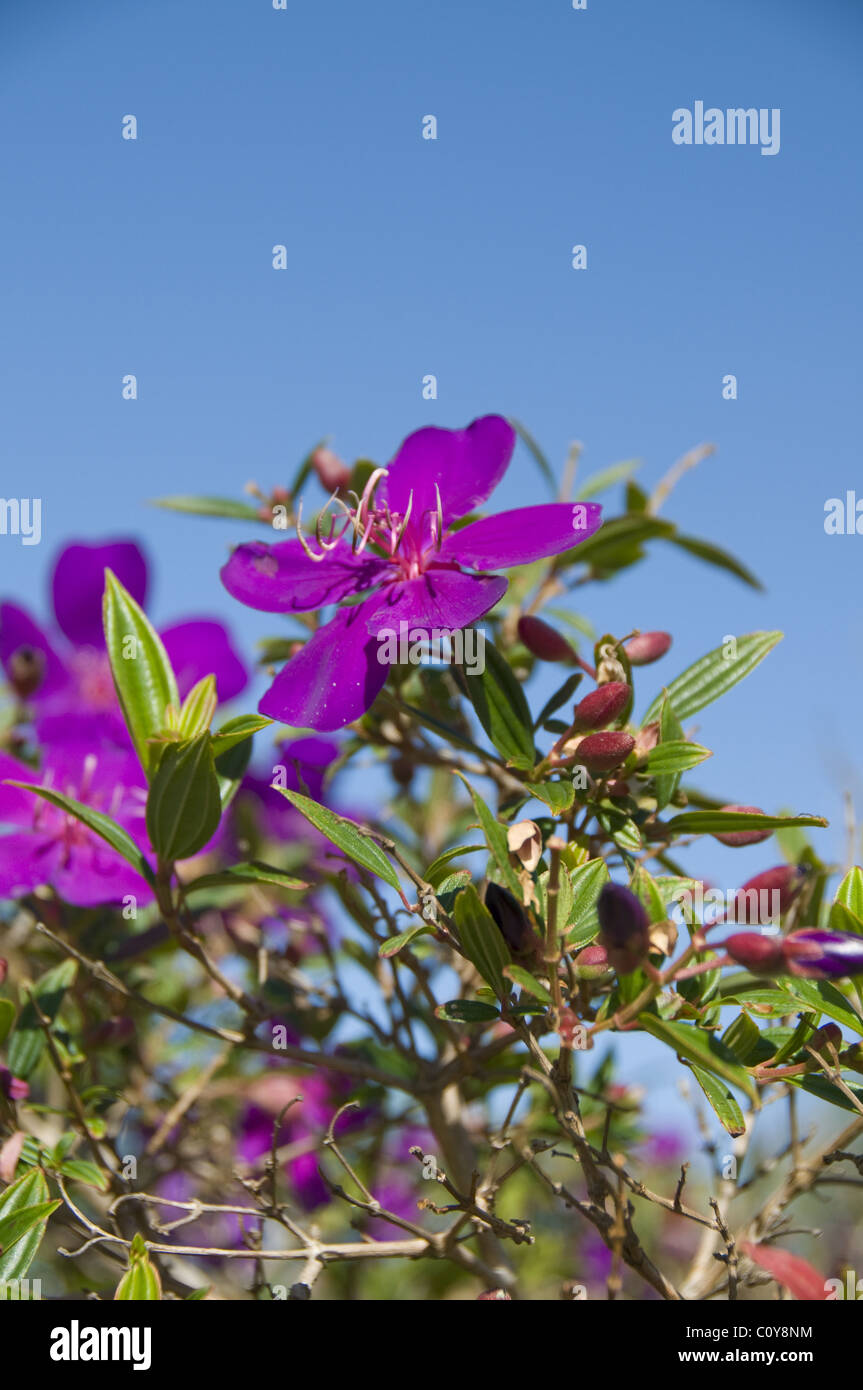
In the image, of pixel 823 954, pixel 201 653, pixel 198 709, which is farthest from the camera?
pixel 201 653

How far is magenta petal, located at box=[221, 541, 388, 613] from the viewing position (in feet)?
4.46

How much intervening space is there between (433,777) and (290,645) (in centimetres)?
70

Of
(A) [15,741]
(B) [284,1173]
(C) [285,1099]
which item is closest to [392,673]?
(A) [15,741]

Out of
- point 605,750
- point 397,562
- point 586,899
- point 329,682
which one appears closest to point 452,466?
point 397,562

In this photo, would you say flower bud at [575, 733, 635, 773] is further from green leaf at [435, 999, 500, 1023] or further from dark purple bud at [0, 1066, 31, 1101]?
dark purple bud at [0, 1066, 31, 1101]

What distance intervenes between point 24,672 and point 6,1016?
0.72 meters

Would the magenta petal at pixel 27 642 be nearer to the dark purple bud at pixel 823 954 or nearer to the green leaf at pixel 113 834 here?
the green leaf at pixel 113 834

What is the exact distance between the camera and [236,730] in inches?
50.1

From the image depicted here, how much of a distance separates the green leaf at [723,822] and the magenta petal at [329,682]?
0.35 metres

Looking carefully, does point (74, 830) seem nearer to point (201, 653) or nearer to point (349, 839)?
point (201, 653)

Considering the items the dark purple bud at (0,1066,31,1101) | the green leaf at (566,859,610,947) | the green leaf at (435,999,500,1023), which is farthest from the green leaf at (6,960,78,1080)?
the green leaf at (566,859,610,947)

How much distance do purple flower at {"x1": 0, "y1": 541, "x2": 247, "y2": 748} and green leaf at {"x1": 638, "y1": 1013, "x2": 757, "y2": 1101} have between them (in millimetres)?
986
